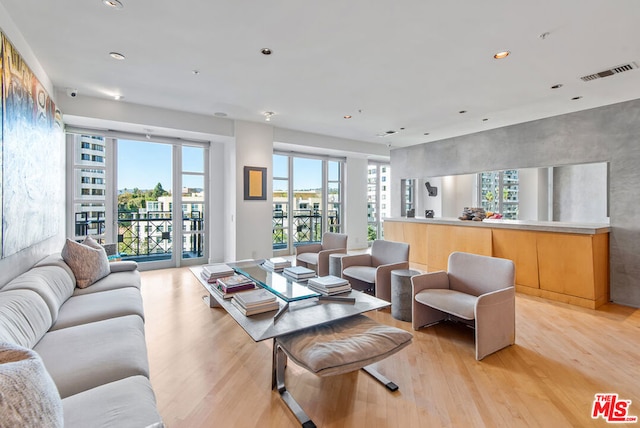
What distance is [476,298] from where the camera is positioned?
8.86ft

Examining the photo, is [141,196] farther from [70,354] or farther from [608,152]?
[608,152]

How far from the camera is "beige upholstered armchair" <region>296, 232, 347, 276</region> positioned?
178 inches

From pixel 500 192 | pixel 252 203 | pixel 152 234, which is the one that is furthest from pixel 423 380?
pixel 152 234

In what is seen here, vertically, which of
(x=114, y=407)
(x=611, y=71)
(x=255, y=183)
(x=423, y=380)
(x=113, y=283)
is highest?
(x=611, y=71)

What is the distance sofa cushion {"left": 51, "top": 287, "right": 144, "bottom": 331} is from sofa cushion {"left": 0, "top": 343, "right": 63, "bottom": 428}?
4.03 feet

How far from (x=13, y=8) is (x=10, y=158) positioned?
1178mm

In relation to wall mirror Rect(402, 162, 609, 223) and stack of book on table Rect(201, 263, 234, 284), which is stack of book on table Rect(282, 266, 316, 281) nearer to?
stack of book on table Rect(201, 263, 234, 284)

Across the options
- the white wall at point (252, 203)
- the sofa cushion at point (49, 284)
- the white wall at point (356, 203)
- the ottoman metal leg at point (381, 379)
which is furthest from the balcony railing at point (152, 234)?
the ottoman metal leg at point (381, 379)

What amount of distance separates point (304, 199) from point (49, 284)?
546 centimetres

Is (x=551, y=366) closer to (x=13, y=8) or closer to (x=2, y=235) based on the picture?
(x=2, y=235)

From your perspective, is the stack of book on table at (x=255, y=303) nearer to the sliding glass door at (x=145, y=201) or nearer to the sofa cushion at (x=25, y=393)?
the sofa cushion at (x=25, y=393)

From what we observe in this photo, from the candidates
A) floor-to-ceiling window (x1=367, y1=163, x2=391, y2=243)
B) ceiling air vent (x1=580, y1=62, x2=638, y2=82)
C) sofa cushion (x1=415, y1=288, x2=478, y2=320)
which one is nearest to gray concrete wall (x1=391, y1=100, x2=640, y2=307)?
ceiling air vent (x1=580, y1=62, x2=638, y2=82)

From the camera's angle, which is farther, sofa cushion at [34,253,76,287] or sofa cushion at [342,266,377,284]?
sofa cushion at [342,266,377,284]

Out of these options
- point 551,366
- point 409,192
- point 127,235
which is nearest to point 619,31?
point 551,366
